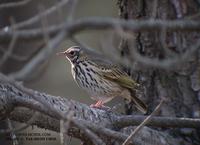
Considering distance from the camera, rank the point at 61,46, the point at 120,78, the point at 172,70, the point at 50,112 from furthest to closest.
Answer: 1. the point at 61,46
2. the point at 120,78
3. the point at 172,70
4. the point at 50,112

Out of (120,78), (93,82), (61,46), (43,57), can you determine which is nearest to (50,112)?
(43,57)

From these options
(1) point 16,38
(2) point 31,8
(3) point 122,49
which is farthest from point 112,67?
(2) point 31,8

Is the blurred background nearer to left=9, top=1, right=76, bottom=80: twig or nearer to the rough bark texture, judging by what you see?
the rough bark texture

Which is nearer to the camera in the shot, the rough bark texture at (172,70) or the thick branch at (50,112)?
the thick branch at (50,112)

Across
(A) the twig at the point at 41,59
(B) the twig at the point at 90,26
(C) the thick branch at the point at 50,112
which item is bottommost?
(C) the thick branch at the point at 50,112

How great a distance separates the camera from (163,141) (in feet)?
18.2

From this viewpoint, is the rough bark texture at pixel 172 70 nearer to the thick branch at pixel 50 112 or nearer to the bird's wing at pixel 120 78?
the bird's wing at pixel 120 78

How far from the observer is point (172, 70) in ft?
19.0

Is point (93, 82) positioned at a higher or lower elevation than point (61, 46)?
lower

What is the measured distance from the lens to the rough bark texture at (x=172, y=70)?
18.9 feet

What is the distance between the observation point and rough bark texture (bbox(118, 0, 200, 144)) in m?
5.77

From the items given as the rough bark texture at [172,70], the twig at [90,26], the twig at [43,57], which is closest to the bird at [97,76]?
the rough bark texture at [172,70]

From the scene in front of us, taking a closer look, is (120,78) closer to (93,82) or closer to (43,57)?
(93,82)

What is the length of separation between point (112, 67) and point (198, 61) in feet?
3.89
